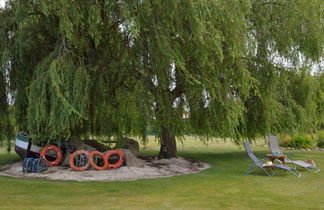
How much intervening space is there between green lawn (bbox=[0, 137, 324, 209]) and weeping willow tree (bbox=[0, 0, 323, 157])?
4.37ft

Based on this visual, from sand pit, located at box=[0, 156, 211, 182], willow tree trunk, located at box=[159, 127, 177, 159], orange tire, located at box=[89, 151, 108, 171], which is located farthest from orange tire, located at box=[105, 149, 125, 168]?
willow tree trunk, located at box=[159, 127, 177, 159]

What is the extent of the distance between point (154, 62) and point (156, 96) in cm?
93

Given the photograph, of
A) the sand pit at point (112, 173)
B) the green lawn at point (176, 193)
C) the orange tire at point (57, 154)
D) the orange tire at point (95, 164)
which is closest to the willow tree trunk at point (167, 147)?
the sand pit at point (112, 173)

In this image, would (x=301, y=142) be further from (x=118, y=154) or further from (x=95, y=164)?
(x=95, y=164)

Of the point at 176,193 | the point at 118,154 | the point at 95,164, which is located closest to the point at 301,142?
the point at 118,154

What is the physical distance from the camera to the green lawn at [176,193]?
18.2 ft

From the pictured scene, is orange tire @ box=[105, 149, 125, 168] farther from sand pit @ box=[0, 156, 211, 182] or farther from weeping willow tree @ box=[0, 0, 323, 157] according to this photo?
weeping willow tree @ box=[0, 0, 323, 157]

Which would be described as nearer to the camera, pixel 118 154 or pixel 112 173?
pixel 112 173

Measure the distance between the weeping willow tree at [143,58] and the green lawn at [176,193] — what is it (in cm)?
133

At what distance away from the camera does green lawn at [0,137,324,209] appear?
556 centimetres

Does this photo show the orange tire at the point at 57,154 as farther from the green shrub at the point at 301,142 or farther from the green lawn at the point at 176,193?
the green shrub at the point at 301,142

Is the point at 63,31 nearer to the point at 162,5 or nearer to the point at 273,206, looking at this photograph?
the point at 162,5

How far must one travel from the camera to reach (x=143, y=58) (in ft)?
28.3

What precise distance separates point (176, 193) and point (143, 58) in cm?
351
